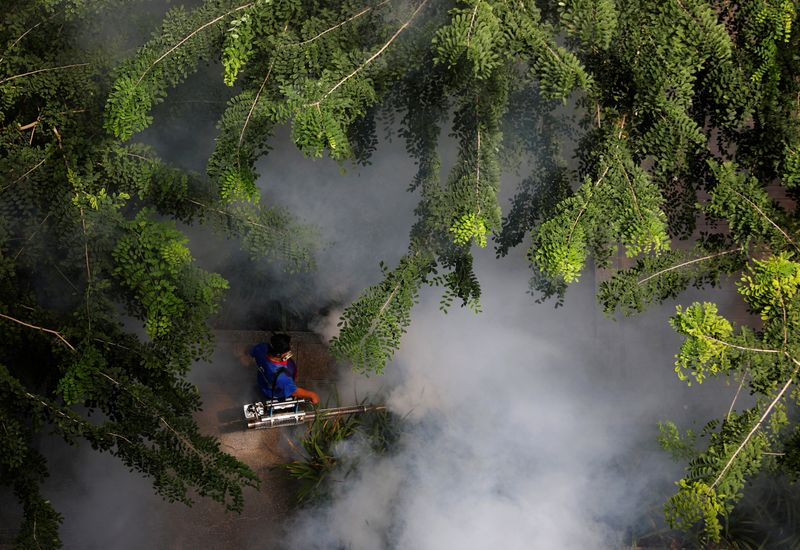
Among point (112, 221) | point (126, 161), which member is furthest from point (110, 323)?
point (126, 161)

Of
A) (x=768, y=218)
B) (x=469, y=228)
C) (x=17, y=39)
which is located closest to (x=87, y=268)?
(x=17, y=39)

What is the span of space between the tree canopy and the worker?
4.10 feet

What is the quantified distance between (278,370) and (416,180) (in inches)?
91.5

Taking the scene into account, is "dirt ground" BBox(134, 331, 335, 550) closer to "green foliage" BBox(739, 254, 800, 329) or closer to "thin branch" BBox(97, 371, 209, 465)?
"thin branch" BBox(97, 371, 209, 465)

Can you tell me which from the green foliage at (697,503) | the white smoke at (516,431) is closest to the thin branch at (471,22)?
the green foliage at (697,503)

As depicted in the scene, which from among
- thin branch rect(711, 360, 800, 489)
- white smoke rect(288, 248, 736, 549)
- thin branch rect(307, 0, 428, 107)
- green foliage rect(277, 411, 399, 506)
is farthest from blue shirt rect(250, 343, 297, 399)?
thin branch rect(711, 360, 800, 489)

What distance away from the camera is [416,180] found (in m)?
4.29

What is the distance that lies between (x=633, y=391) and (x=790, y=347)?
3.05 m

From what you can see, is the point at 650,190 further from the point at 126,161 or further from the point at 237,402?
the point at 237,402

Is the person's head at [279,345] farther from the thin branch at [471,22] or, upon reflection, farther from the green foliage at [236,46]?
the thin branch at [471,22]

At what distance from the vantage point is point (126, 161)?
13.9ft

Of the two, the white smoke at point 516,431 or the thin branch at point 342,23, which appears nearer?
the thin branch at point 342,23

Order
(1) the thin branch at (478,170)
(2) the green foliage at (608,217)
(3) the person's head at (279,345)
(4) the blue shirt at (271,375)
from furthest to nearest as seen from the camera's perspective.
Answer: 1. (4) the blue shirt at (271,375)
2. (3) the person's head at (279,345)
3. (1) the thin branch at (478,170)
4. (2) the green foliage at (608,217)

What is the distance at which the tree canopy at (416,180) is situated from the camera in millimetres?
3439
